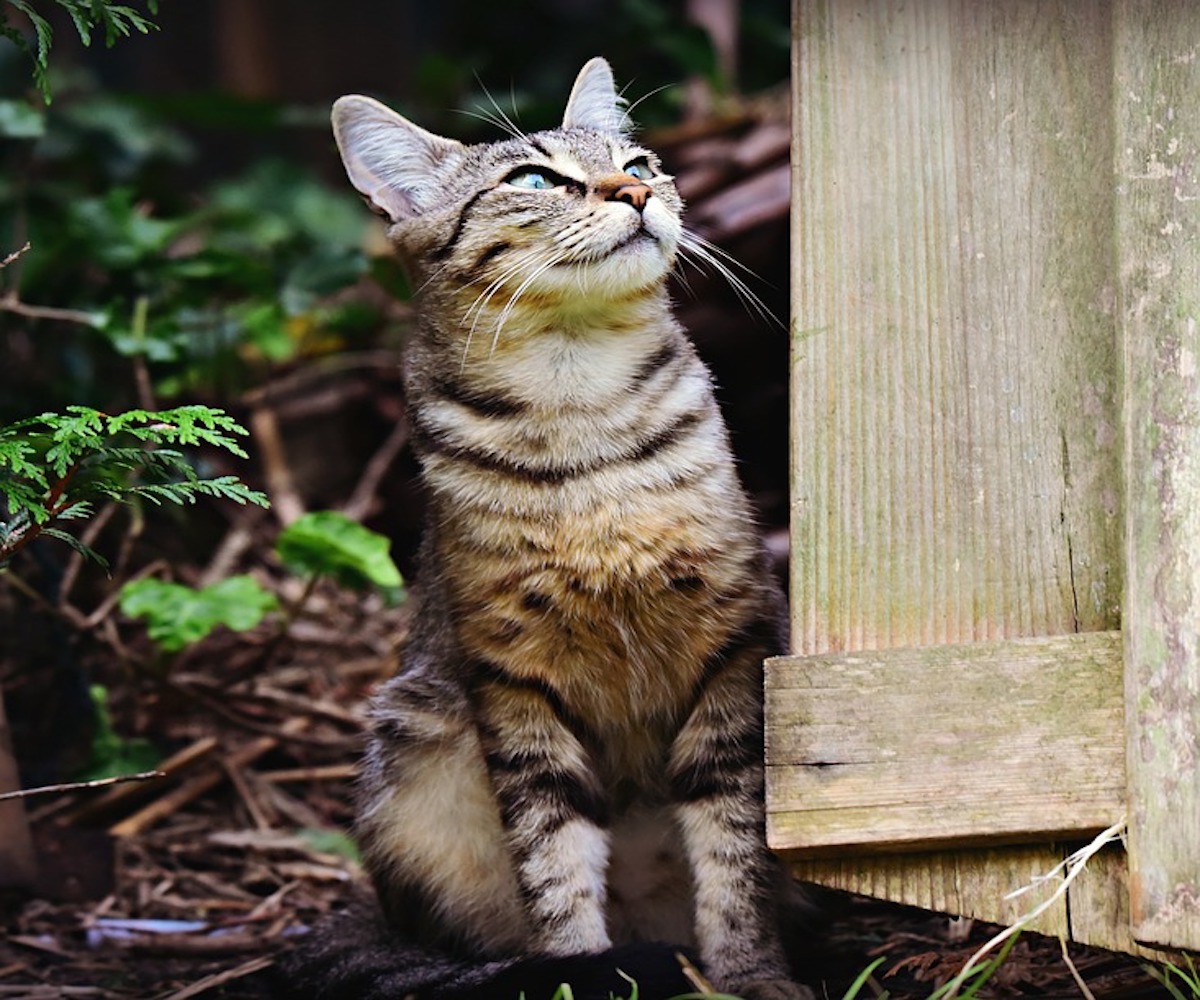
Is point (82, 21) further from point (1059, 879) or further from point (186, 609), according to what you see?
point (1059, 879)

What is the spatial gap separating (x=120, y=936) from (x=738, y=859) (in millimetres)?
1675

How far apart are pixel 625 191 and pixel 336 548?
1511 millimetres

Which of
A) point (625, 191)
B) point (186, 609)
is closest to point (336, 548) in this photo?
point (186, 609)

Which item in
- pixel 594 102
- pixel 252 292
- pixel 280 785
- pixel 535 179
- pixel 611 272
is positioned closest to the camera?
pixel 611 272

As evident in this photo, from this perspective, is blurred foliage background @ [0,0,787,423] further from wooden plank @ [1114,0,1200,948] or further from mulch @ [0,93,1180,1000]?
wooden plank @ [1114,0,1200,948]

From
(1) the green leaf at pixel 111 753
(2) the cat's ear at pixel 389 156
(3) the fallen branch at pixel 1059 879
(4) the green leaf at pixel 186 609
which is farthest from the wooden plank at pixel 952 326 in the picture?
(1) the green leaf at pixel 111 753

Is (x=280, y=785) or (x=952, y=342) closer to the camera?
(x=952, y=342)

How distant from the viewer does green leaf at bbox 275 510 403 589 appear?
13.8 feet

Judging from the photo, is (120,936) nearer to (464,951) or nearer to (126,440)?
(464,951)

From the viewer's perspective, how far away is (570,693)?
3154 mm

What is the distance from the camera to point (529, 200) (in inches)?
132

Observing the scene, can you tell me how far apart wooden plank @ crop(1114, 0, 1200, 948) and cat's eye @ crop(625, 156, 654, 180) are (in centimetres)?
122

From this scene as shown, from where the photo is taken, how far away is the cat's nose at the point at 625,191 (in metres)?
3.21

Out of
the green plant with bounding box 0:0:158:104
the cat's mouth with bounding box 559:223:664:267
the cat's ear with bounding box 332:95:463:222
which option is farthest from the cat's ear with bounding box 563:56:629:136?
the green plant with bounding box 0:0:158:104
